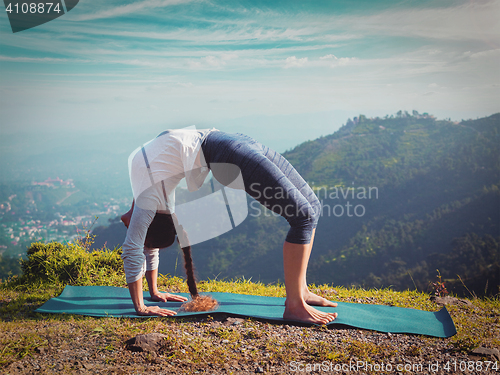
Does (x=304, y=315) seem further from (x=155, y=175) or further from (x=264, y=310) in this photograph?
(x=155, y=175)

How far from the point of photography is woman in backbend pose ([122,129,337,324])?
213 cm

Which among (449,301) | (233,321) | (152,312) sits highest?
(152,312)

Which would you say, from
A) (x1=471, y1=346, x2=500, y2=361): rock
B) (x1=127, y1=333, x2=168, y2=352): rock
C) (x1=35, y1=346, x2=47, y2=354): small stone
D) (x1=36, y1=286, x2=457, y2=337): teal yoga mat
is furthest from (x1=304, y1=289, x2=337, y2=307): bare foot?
(x1=35, y1=346, x2=47, y2=354): small stone

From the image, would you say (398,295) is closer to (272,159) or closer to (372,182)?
(272,159)

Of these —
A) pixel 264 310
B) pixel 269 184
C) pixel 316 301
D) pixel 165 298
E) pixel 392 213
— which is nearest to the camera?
pixel 269 184

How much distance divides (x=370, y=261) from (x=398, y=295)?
21939 mm

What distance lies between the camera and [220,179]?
2279 mm

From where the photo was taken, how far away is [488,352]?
1.84 m

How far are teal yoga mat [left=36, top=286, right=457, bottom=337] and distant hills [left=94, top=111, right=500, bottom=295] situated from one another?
48.4ft

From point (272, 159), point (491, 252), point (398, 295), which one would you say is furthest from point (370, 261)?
point (272, 159)

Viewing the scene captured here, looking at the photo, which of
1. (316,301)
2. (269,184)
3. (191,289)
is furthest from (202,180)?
(316,301)

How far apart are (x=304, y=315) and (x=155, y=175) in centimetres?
141

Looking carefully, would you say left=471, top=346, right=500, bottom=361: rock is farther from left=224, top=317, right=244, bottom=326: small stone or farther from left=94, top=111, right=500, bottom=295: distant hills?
left=94, top=111, right=500, bottom=295: distant hills

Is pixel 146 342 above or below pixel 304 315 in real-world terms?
above
